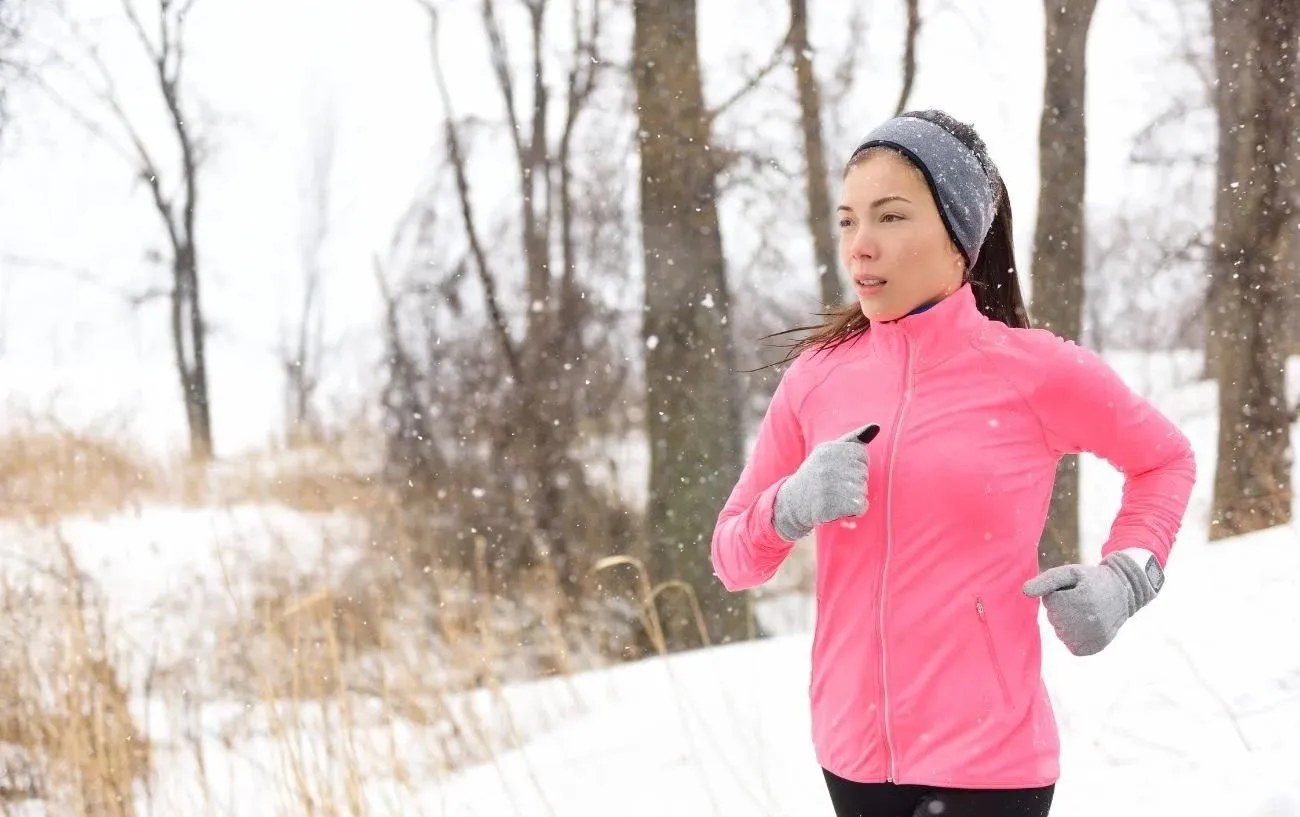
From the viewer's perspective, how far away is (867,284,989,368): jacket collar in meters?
1.61

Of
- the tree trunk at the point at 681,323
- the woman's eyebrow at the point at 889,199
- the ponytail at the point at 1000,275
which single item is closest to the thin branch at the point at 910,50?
the tree trunk at the point at 681,323

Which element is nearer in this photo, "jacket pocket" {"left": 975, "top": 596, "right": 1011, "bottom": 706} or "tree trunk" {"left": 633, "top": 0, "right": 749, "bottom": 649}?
"jacket pocket" {"left": 975, "top": 596, "right": 1011, "bottom": 706}

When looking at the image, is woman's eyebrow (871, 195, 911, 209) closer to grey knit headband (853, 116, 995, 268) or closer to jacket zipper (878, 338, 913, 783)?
grey knit headband (853, 116, 995, 268)

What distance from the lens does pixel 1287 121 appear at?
21.2 ft

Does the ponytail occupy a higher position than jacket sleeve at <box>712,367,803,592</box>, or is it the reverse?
the ponytail

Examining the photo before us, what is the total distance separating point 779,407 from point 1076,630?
576mm

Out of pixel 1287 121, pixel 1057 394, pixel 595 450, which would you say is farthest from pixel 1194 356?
pixel 1057 394

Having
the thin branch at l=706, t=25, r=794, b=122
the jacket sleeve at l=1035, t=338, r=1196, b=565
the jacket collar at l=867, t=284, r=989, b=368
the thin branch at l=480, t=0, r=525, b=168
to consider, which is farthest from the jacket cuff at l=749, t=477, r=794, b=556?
the thin branch at l=480, t=0, r=525, b=168

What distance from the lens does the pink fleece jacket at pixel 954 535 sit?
150 cm

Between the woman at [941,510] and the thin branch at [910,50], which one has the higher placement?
the thin branch at [910,50]

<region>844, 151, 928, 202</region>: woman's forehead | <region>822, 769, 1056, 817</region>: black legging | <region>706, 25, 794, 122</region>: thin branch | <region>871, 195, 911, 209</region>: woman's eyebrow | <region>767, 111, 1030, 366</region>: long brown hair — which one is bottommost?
<region>822, 769, 1056, 817</region>: black legging

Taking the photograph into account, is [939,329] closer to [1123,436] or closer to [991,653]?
[1123,436]

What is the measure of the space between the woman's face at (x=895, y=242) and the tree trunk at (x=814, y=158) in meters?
5.34

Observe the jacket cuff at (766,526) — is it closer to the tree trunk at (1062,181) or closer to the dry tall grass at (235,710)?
the dry tall grass at (235,710)
